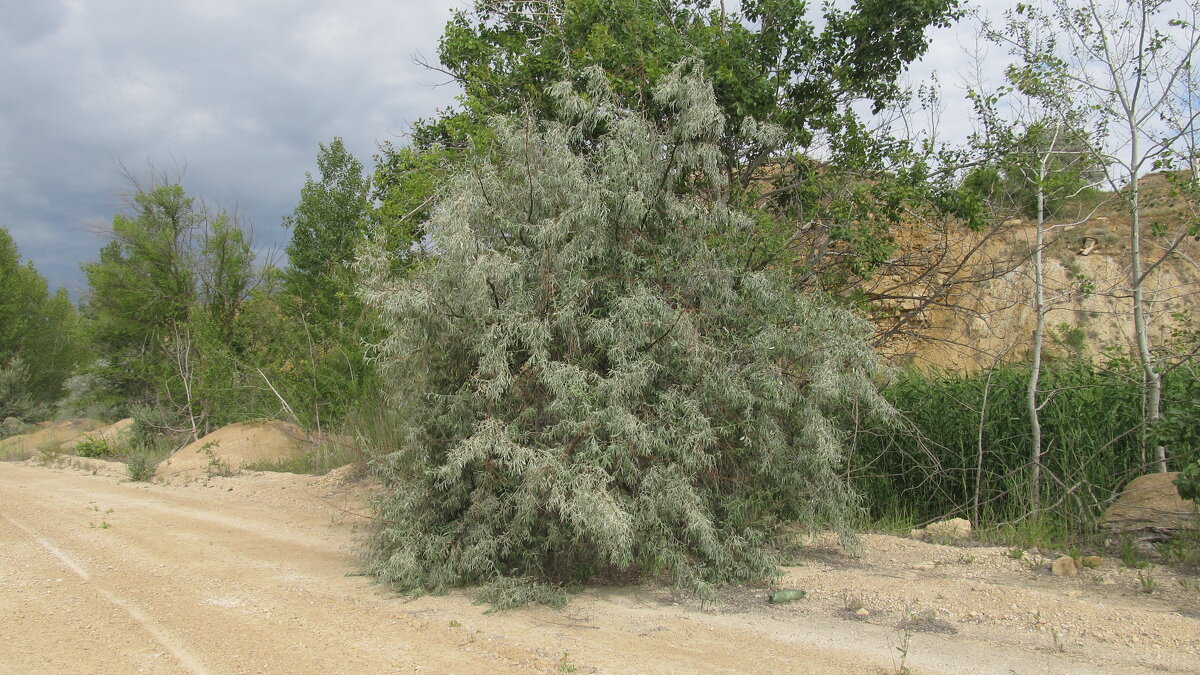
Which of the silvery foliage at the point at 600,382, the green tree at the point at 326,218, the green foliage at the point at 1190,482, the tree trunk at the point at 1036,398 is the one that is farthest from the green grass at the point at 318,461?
the green foliage at the point at 1190,482

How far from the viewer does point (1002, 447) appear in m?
8.41

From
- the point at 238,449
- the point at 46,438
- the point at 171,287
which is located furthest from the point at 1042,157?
the point at 46,438

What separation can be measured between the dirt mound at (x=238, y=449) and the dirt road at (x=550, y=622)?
6.83 meters

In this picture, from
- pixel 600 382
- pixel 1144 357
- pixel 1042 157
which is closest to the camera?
pixel 600 382

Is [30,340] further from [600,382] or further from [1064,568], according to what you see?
[1064,568]

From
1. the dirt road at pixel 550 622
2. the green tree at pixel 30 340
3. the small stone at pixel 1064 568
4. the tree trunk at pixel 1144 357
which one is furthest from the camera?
the green tree at pixel 30 340

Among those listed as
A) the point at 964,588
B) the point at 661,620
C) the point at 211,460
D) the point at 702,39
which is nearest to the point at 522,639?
the point at 661,620

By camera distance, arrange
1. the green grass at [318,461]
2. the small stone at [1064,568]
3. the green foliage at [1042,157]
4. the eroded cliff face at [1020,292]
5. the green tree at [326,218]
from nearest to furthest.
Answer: the small stone at [1064,568] < the green foliage at [1042,157] < the eroded cliff face at [1020,292] < the green grass at [318,461] < the green tree at [326,218]

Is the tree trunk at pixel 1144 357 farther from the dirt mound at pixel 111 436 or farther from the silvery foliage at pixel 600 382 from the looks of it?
the dirt mound at pixel 111 436

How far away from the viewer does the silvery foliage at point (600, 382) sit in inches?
240

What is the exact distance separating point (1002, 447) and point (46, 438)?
2576 cm

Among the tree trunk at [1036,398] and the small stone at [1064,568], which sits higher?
the tree trunk at [1036,398]

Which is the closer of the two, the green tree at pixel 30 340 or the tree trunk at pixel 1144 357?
the tree trunk at pixel 1144 357

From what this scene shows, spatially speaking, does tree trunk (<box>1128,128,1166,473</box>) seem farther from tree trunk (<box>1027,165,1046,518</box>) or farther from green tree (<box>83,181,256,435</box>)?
green tree (<box>83,181,256,435</box>)
